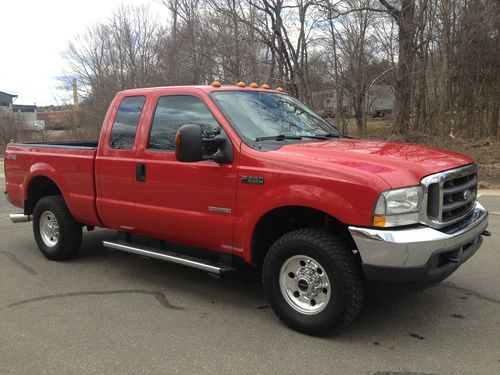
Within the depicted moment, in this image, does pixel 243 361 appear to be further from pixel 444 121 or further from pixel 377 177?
pixel 444 121

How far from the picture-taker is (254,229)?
408 cm

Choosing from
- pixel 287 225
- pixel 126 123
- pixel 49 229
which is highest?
pixel 126 123

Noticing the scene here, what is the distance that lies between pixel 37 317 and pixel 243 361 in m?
1.98

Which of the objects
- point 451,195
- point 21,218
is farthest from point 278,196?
point 21,218

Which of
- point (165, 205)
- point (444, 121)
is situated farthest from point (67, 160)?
point (444, 121)

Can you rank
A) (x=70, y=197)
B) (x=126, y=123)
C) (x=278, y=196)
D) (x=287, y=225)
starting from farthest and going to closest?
(x=70, y=197), (x=126, y=123), (x=287, y=225), (x=278, y=196)

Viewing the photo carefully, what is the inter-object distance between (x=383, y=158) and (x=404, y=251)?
751 mm

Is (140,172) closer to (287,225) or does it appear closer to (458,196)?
(287,225)

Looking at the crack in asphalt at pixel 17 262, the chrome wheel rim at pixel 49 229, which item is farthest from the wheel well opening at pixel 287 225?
the chrome wheel rim at pixel 49 229

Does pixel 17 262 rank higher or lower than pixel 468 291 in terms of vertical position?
lower

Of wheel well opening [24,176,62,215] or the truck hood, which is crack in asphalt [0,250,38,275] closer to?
wheel well opening [24,176,62,215]

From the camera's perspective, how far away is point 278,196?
387cm

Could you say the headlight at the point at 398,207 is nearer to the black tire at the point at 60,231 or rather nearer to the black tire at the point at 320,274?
the black tire at the point at 320,274

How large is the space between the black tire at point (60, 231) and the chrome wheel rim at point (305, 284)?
121 inches
